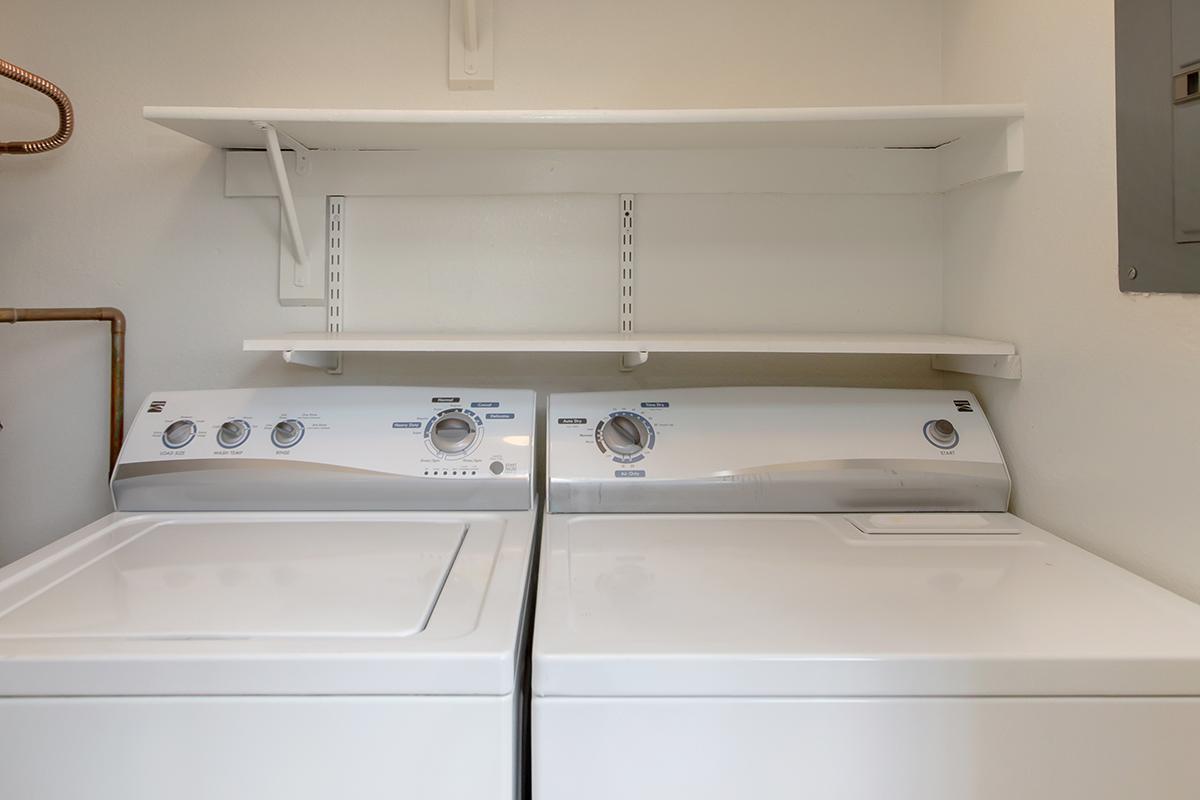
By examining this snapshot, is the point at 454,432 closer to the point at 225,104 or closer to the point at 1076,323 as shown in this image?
the point at 225,104

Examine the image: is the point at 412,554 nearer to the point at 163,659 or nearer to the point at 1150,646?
the point at 163,659

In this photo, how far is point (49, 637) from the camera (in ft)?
2.52

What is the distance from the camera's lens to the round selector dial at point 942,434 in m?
1.31

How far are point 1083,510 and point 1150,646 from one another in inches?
15.7

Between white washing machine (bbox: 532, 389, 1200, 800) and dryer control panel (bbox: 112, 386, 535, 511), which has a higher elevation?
dryer control panel (bbox: 112, 386, 535, 511)

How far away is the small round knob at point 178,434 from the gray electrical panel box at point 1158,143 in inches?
58.2

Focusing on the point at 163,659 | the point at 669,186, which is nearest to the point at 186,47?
the point at 669,186

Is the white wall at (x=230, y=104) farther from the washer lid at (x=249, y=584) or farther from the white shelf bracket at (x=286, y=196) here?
the washer lid at (x=249, y=584)

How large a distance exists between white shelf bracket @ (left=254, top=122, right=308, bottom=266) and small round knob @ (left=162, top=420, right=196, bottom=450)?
0.36m

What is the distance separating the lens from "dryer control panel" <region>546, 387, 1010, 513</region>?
1.27 meters

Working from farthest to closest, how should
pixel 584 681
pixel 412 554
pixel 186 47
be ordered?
pixel 186 47 < pixel 412 554 < pixel 584 681

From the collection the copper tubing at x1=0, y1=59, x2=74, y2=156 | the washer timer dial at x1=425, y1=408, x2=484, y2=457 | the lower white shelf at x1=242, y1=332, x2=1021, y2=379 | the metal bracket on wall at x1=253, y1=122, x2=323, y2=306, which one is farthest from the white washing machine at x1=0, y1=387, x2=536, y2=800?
the copper tubing at x1=0, y1=59, x2=74, y2=156

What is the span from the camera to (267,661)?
2.35 ft

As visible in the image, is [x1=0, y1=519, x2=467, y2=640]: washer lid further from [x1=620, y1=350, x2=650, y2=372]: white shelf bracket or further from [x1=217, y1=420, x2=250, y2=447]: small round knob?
[x1=620, y1=350, x2=650, y2=372]: white shelf bracket
